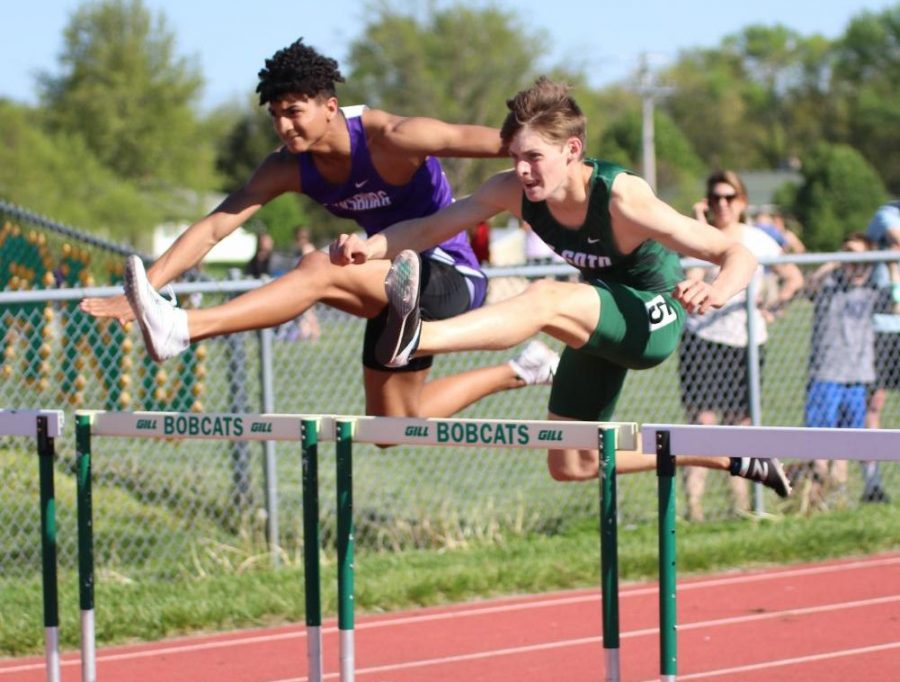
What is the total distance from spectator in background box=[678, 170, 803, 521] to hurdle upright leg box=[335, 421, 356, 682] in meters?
5.10

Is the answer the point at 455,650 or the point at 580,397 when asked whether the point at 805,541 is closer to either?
the point at 455,650

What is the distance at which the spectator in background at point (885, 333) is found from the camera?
1056cm

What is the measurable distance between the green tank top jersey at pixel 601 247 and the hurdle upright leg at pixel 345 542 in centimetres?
111

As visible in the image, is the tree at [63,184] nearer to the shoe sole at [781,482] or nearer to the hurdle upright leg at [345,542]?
the shoe sole at [781,482]

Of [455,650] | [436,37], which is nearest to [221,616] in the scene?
[455,650]

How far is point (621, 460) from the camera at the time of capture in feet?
21.3

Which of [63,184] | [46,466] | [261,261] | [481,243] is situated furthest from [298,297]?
[63,184]

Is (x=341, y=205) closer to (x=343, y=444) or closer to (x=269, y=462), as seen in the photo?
(x=343, y=444)

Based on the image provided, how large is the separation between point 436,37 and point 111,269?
5923 centimetres

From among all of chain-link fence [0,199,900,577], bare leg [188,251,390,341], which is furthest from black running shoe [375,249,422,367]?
chain-link fence [0,199,900,577]

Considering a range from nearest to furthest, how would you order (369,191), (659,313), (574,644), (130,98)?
(659,313) < (369,191) < (574,644) < (130,98)

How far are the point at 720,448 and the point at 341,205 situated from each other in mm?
2351

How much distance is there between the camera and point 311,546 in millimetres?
5137

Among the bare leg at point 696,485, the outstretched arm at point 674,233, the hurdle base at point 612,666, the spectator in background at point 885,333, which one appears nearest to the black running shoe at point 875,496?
the spectator in background at point 885,333
